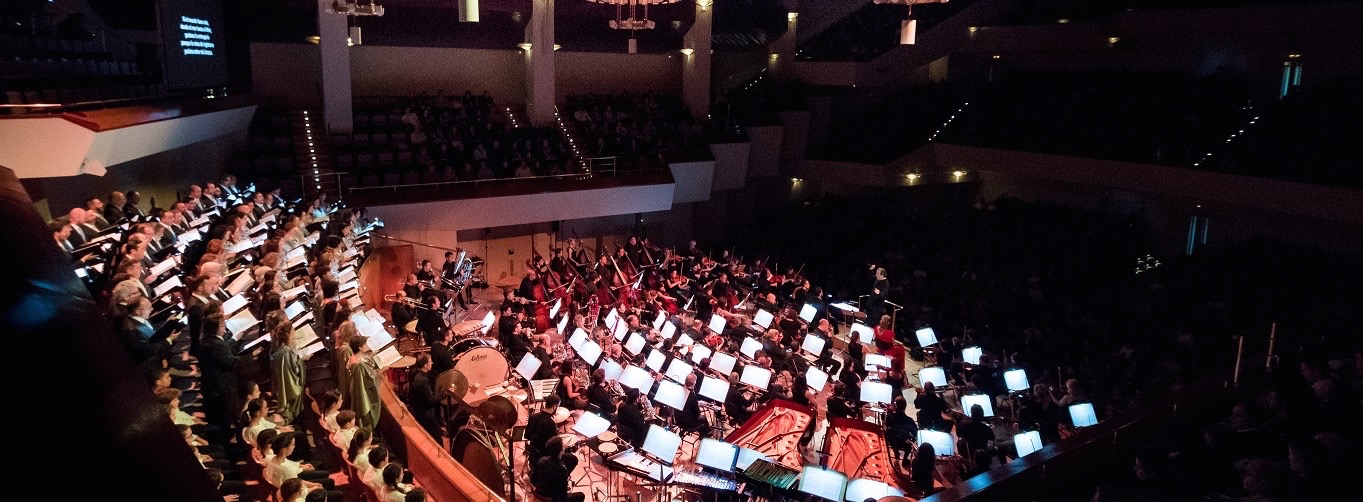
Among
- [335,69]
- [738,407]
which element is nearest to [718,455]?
[738,407]

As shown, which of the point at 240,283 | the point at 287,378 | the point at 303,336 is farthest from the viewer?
the point at 240,283

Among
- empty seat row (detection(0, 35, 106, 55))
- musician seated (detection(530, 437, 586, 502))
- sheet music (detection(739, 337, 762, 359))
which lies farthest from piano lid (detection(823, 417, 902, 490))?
empty seat row (detection(0, 35, 106, 55))

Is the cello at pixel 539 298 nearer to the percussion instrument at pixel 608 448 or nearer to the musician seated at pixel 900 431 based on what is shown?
the percussion instrument at pixel 608 448

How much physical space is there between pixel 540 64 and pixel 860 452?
1337 cm

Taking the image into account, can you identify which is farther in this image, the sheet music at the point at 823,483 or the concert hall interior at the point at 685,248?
the sheet music at the point at 823,483

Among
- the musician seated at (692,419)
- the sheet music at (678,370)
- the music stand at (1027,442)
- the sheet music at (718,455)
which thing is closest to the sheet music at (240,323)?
the sheet music at (718,455)

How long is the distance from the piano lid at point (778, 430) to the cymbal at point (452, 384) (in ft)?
9.35

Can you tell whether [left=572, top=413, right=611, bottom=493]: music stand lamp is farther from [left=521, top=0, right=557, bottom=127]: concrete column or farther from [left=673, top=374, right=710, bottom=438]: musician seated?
[left=521, top=0, right=557, bottom=127]: concrete column

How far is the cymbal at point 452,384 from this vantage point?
26.7 ft

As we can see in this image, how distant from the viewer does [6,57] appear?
34.8 feet

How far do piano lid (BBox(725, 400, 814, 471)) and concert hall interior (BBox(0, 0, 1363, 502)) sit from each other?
0.03 metres

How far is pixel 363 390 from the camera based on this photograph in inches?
281

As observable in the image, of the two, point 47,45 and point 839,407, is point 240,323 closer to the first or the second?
point 839,407

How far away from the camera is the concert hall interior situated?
6.66 meters
